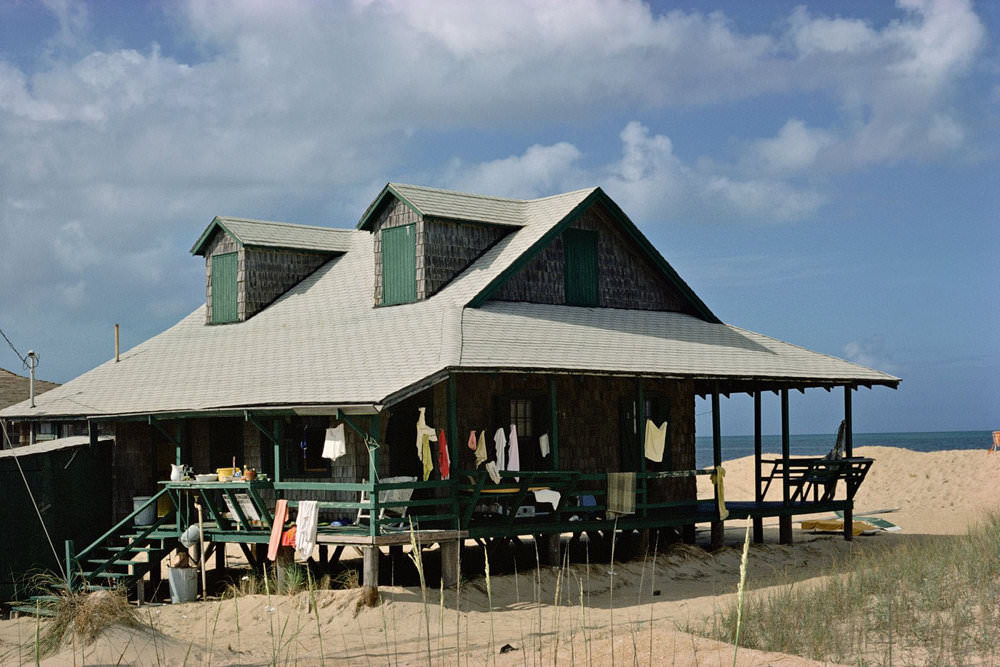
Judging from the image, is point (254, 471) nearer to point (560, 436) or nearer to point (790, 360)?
point (560, 436)

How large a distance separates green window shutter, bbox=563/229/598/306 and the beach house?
0.04 metres

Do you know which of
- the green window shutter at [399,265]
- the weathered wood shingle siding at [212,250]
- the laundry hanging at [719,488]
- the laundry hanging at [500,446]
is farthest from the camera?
the weathered wood shingle siding at [212,250]

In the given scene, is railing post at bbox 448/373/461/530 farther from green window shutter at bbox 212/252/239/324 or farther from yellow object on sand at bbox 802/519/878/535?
yellow object on sand at bbox 802/519/878/535

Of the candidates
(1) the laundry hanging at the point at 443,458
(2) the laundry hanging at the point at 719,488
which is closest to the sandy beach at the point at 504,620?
(2) the laundry hanging at the point at 719,488

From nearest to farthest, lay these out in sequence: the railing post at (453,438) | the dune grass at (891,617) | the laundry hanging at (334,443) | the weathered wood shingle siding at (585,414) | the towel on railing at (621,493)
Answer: the dune grass at (891,617)
the railing post at (453,438)
the laundry hanging at (334,443)
the weathered wood shingle siding at (585,414)
the towel on railing at (621,493)

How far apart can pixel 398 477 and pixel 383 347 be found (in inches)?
118

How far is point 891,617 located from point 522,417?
10.1 meters

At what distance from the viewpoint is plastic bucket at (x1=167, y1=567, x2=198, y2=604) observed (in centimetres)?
2214

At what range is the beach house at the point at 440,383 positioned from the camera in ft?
70.1

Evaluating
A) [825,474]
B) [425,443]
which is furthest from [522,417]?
[825,474]

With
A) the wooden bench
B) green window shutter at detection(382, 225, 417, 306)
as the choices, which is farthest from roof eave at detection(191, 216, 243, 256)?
the wooden bench

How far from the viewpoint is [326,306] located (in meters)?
28.2

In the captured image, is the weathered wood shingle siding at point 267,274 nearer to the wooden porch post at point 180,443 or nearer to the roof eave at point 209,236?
the roof eave at point 209,236

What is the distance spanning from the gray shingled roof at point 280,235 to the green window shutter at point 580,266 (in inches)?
269
